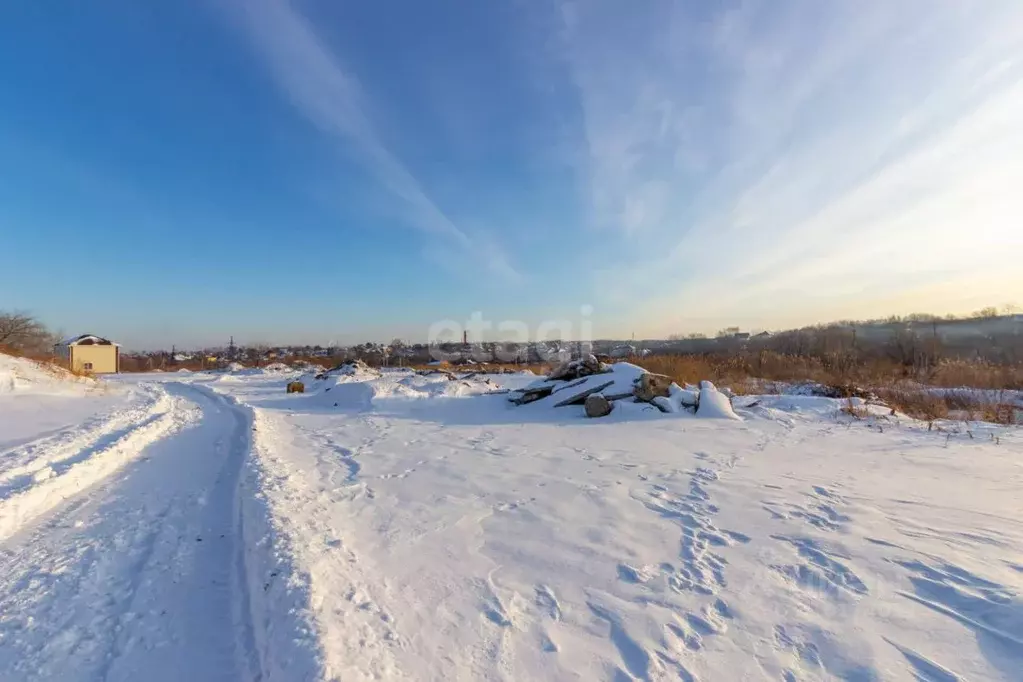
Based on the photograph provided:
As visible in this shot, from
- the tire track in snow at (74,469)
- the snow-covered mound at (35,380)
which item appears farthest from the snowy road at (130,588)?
the snow-covered mound at (35,380)

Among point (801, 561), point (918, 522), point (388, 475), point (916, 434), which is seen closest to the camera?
point (801, 561)

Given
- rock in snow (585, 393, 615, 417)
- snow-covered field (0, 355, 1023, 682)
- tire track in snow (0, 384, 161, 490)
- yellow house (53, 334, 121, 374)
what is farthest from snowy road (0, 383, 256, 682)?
yellow house (53, 334, 121, 374)

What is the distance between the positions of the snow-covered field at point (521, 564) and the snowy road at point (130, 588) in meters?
0.02

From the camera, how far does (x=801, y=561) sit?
3328mm

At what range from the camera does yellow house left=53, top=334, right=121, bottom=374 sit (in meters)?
37.4

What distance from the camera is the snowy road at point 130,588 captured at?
2410 millimetres

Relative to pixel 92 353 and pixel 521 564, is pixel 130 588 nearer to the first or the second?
pixel 521 564

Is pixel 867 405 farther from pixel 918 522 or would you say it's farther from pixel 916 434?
pixel 918 522

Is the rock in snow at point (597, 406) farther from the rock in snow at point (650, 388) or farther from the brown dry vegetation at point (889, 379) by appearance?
the brown dry vegetation at point (889, 379)

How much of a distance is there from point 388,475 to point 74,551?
3.06 m

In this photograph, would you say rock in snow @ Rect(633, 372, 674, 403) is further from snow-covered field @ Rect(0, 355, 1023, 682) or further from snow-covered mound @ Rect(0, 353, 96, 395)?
snow-covered mound @ Rect(0, 353, 96, 395)

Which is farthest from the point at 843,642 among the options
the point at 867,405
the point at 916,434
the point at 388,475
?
the point at 867,405

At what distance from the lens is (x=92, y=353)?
39.0 m

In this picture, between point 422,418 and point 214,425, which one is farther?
point 422,418
